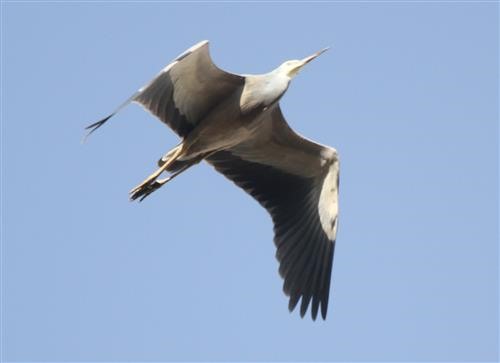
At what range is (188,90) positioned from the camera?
12.9m

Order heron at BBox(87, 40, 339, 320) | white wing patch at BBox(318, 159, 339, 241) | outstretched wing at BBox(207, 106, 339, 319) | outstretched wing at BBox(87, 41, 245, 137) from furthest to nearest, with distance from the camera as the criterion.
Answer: white wing patch at BBox(318, 159, 339, 241) < outstretched wing at BBox(207, 106, 339, 319) < heron at BBox(87, 40, 339, 320) < outstretched wing at BBox(87, 41, 245, 137)

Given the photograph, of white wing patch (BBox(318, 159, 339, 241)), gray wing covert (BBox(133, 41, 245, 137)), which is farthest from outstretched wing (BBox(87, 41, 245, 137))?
white wing patch (BBox(318, 159, 339, 241))

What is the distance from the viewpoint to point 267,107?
12.8 m

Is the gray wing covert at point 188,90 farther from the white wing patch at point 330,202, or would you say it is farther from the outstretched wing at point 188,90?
the white wing patch at point 330,202

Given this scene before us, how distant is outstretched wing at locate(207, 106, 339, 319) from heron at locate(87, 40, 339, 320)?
1 centimetres

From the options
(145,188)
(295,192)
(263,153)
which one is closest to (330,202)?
(295,192)

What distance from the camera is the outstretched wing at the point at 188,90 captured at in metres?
12.4

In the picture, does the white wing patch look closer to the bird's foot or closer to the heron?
the heron

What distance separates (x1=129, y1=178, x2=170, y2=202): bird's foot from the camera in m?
13.0

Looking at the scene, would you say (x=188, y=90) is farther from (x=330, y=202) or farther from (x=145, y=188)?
(x=330, y=202)

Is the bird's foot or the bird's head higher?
the bird's head

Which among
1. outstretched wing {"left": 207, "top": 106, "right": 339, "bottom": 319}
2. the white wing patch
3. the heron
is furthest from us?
the white wing patch

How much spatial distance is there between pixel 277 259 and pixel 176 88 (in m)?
3.03

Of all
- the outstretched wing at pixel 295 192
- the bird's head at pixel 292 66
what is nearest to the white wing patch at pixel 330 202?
the outstretched wing at pixel 295 192
